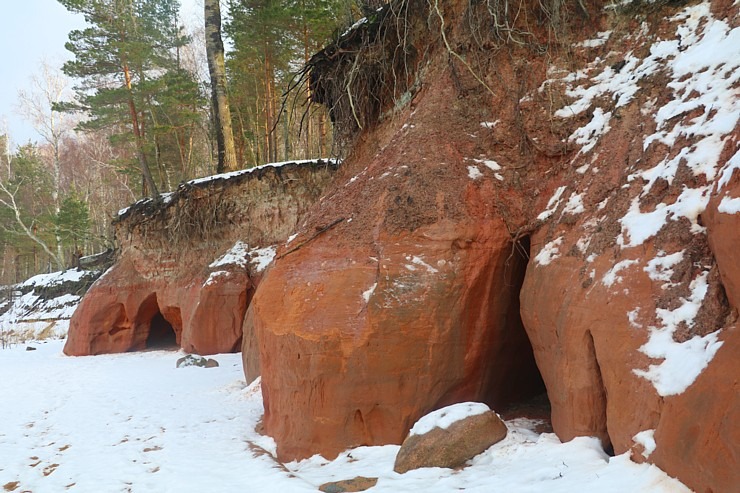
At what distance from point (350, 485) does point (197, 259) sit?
1179 cm

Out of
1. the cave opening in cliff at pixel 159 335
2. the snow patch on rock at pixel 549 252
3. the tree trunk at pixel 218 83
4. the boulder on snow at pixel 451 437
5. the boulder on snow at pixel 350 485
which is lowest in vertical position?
the boulder on snow at pixel 350 485

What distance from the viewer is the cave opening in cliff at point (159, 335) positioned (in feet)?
54.8

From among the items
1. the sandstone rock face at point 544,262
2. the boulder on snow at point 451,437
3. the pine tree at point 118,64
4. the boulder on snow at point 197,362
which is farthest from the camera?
the pine tree at point 118,64

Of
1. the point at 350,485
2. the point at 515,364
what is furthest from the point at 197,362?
the point at 515,364

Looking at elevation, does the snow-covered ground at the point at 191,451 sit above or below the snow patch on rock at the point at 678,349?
below

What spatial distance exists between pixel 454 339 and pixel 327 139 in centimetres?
1704

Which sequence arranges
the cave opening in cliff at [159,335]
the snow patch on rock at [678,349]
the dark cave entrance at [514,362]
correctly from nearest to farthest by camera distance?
the snow patch on rock at [678,349], the dark cave entrance at [514,362], the cave opening in cliff at [159,335]

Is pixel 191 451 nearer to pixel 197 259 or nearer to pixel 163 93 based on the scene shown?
pixel 197 259

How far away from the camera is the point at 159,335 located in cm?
1748

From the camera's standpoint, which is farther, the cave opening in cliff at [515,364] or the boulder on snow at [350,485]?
the cave opening in cliff at [515,364]

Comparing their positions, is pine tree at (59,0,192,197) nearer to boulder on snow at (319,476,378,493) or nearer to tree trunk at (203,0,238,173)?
tree trunk at (203,0,238,173)

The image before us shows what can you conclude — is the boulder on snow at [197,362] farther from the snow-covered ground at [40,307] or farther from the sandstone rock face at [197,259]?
the snow-covered ground at [40,307]

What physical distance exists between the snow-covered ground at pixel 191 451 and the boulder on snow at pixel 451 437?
0.09 meters

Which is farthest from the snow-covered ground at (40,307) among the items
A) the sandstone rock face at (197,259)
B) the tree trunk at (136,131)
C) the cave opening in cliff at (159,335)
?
the tree trunk at (136,131)
